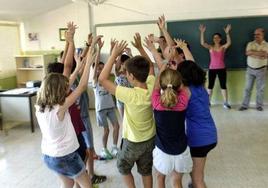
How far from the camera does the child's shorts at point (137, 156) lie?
2250 mm

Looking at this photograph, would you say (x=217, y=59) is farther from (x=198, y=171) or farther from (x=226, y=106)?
(x=198, y=171)

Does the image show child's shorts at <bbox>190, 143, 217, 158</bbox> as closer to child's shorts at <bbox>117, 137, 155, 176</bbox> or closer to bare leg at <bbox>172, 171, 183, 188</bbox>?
bare leg at <bbox>172, 171, 183, 188</bbox>

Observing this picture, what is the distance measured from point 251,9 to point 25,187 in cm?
523

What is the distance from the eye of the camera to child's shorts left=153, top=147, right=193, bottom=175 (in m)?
2.11

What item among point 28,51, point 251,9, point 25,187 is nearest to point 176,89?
point 25,187

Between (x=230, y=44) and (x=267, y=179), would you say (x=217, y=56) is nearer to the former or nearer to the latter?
(x=230, y=44)

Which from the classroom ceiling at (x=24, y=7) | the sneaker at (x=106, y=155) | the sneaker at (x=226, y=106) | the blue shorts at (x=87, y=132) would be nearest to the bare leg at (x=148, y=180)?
the blue shorts at (x=87, y=132)

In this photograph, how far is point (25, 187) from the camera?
123 inches

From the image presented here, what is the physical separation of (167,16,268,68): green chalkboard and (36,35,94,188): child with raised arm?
4.38 meters

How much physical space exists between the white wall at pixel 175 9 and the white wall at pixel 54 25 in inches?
12.9

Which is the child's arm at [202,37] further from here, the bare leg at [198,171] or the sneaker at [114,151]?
the bare leg at [198,171]

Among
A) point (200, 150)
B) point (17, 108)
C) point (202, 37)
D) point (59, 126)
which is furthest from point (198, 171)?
point (202, 37)

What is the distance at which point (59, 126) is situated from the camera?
6.65 feet

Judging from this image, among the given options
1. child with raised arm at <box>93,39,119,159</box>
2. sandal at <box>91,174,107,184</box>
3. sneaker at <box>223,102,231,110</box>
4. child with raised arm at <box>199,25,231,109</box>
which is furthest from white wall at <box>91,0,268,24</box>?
sandal at <box>91,174,107,184</box>
